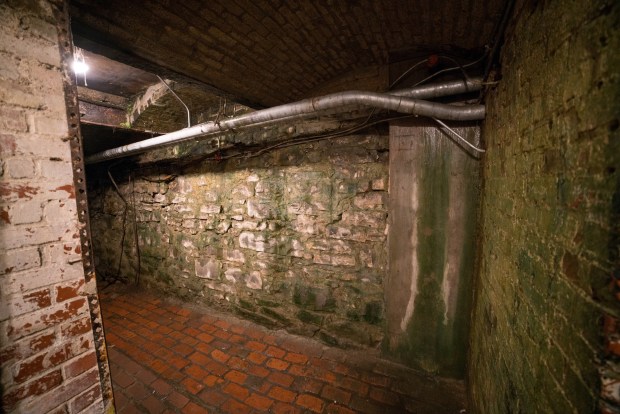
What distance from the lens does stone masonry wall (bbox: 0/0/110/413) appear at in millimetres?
973

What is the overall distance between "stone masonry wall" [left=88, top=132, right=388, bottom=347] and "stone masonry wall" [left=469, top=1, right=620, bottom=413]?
4.01 ft

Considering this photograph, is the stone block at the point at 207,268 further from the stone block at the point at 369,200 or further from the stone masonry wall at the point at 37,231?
the stone masonry wall at the point at 37,231

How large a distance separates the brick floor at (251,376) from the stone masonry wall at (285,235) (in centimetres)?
27

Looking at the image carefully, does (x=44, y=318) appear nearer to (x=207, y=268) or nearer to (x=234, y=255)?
(x=234, y=255)

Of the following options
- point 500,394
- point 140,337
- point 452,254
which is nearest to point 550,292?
point 500,394

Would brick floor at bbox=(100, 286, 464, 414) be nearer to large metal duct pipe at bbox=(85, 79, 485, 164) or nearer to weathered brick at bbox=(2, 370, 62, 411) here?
weathered brick at bbox=(2, 370, 62, 411)

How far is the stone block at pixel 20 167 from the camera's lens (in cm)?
98

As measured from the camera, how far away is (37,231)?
1.04 m

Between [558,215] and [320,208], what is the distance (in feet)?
6.78

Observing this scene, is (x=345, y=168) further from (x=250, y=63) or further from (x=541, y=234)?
(x=541, y=234)

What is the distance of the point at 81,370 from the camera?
1.19 metres

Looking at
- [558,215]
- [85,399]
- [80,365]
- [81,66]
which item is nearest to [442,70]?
[558,215]

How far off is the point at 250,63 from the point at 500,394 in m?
2.84

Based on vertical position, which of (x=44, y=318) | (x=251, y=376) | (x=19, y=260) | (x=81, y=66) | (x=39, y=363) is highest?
(x=81, y=66)
